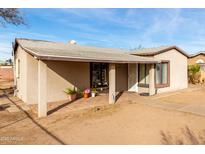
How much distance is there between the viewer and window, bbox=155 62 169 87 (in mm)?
13055

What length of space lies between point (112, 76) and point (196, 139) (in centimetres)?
548

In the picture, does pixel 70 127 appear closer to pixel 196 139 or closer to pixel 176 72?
pixel 196 139

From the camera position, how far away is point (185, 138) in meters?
5.20

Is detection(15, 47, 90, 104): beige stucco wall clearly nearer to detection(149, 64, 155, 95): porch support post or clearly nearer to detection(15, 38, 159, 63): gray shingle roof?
detection(15, 38, 159, 63): gray shingle roof

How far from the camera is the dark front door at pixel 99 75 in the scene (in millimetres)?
12750

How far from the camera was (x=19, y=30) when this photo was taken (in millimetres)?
17031

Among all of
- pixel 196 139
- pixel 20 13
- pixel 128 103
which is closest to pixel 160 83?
pixel 128 103

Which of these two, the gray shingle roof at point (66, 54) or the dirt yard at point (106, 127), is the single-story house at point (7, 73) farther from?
the dirt yard at point (106, 127)

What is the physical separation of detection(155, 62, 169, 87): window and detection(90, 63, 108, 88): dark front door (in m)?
3.75

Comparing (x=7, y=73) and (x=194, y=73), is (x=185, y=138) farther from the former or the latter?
(x=7, y=73)

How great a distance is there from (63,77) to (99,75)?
10.7 ft

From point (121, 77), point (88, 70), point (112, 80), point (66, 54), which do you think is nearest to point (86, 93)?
point (88, 70)

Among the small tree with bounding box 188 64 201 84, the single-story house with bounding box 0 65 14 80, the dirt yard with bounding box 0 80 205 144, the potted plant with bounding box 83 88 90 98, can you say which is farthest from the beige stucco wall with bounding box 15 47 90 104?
the single-story house with bounding box 0 65 14 80

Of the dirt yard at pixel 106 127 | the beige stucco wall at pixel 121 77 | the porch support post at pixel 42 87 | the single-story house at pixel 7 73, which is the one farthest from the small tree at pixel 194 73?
the single-story house at pixel 7 73
